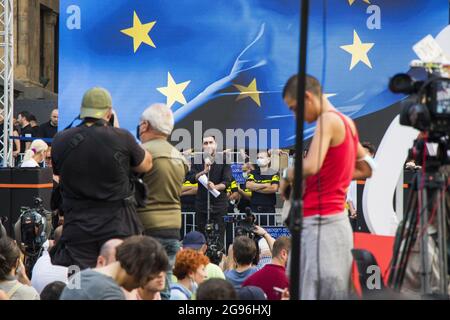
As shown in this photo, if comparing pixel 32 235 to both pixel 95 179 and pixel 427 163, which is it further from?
pixel 427 163

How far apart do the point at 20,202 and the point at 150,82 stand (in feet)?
9.06

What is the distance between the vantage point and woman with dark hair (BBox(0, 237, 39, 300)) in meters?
6.28

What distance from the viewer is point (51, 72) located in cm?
3030

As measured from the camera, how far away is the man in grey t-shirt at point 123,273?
4992 millimetres

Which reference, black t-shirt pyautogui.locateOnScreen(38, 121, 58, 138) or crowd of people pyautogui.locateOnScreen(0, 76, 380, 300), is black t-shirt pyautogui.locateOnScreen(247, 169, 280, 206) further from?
crowd of people pyautogui.locateOnScreen(0, 76, 380, 300)

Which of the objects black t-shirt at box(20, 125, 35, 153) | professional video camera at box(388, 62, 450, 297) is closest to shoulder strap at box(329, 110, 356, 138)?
professional video camera at box(388, 62, 450, 297)

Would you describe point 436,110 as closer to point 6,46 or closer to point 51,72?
point 6,46

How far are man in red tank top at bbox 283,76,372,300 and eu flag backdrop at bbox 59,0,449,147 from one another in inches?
320

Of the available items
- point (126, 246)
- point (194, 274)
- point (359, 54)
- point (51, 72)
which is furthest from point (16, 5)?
point (126, 246)

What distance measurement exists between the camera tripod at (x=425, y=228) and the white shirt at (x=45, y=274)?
9.14 feet

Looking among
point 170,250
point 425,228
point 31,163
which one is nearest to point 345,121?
point 425,228

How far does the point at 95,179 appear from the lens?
613cm

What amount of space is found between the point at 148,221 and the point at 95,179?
0.60 meters

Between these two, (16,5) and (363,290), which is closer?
(363,290)
